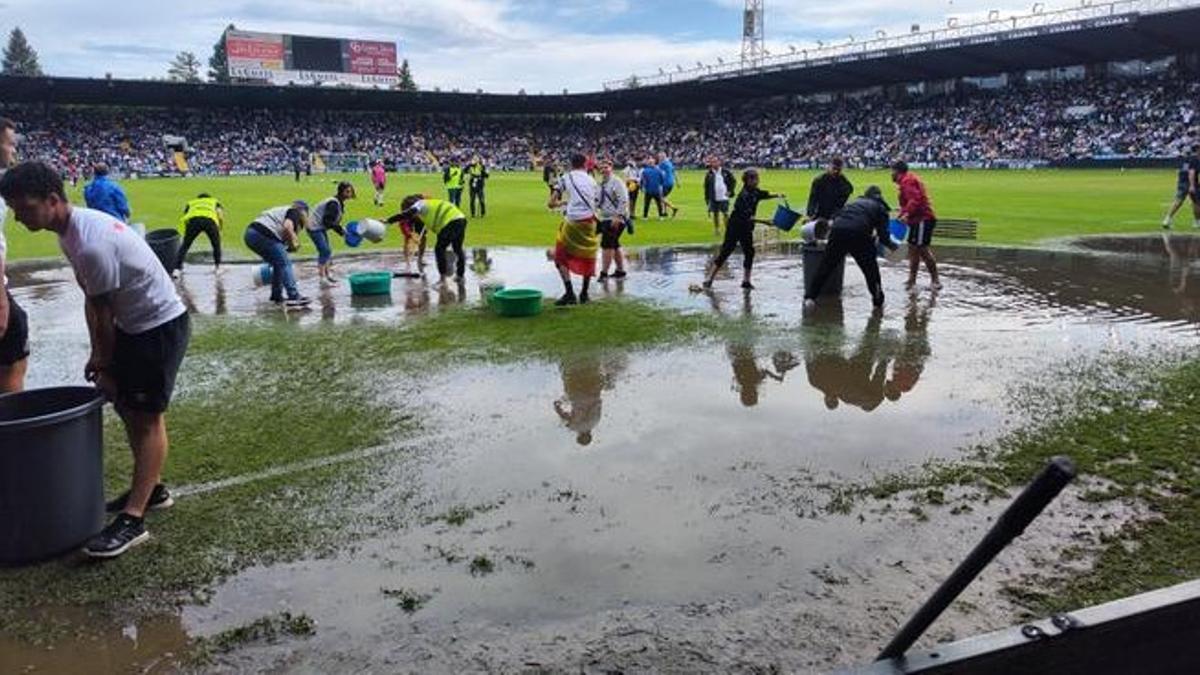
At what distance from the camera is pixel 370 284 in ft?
40.3

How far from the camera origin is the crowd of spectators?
50000 mm

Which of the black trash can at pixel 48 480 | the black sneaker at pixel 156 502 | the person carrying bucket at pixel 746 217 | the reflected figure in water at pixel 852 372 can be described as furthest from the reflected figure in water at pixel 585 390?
the person carrying bucket at pixel 746 217

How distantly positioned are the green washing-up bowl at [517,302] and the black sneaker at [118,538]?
20.1ft

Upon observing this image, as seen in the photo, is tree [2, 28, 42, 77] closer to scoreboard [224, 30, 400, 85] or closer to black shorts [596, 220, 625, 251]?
scoreboard [224, 30, 400, 85]

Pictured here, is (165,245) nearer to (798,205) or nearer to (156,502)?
(156,502)

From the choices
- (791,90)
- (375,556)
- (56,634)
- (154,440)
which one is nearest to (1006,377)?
(375,556)

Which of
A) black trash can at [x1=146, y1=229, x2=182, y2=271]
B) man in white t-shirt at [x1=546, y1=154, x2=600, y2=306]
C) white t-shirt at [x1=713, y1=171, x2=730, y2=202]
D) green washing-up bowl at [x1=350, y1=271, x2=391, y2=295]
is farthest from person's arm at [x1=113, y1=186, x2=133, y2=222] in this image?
white t-shirt at [x1=713, y1=171, x2=730, y2=202]

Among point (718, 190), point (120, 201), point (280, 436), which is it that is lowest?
point (280, 436)

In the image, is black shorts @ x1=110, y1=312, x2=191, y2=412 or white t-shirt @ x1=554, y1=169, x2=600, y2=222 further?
white t-shirt @ x1=554, y1=169, x2=600, y2=222

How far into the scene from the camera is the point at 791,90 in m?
72.1

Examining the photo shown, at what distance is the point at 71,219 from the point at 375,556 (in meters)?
2.21

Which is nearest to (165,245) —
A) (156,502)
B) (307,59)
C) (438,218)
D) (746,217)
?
(438,218)

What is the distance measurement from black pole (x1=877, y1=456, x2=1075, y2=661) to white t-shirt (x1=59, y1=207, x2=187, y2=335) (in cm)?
395

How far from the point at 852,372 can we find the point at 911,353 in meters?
0.94
